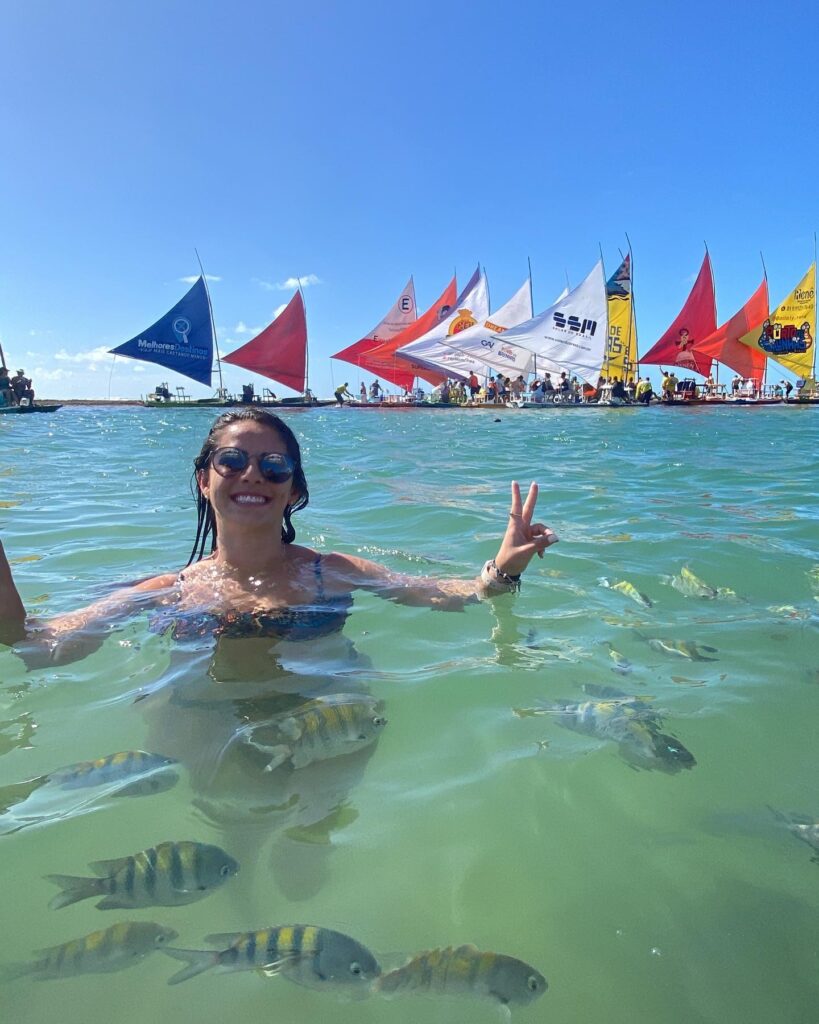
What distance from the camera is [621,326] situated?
4306 centimetres

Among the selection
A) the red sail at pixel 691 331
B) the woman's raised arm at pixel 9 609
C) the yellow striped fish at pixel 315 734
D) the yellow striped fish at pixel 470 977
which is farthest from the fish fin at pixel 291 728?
the red sail at pixel 691 331

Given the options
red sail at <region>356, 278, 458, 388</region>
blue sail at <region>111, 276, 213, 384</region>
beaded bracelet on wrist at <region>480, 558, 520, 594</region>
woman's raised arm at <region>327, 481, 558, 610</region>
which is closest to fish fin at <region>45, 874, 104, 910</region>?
woman's raised arm at <region>327, 481, 558, 610</region>

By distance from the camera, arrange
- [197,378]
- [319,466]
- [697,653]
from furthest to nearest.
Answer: [197,378] < [319,466] < [697,653]

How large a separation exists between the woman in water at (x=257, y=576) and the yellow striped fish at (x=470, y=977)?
5.46 feet

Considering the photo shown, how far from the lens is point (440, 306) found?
52531mm

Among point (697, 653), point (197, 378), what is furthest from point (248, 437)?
point (197, 378)

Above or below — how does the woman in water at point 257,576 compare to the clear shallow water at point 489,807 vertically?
above

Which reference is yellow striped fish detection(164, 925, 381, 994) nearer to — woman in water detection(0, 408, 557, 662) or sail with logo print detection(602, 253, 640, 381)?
woman in water detection(0, 408, 557, 662)

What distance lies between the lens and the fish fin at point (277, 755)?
2.15 metres

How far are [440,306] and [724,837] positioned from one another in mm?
53631

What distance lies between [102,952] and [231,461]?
190 centimetres

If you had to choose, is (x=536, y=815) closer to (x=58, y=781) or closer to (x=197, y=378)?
(x=58, y=781)

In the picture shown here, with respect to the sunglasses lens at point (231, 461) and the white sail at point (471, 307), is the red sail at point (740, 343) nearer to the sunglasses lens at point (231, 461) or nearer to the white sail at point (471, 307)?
the white sail at point (471, 307)

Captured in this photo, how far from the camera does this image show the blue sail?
39.2 metres
